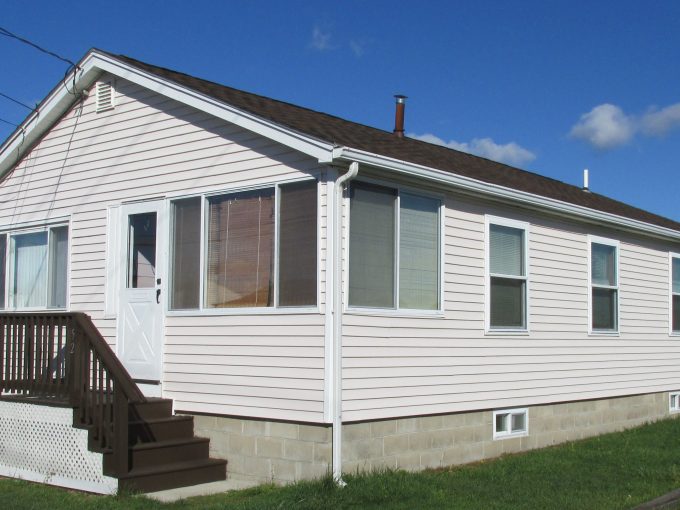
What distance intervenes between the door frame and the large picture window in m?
9.31

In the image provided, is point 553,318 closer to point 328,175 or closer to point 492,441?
point 492,441

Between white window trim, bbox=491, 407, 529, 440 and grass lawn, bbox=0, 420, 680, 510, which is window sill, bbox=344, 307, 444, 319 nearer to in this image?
grass lawn, bbox=0, 420, 680, 510

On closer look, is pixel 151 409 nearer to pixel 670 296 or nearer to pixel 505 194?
pixel 505 194

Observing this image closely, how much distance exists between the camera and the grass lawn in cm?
796

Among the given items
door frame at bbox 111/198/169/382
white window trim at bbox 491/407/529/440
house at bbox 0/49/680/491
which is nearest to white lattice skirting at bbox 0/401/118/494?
house at bbox 0/49/680/491

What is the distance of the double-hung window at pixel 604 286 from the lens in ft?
43.1

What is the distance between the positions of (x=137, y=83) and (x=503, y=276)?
510 centimetres

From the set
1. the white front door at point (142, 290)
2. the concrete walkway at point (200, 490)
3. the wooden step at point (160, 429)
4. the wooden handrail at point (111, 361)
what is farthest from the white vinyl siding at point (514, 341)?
the white front door at point (142, 290)

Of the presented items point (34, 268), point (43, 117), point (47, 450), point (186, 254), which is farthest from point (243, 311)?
point (43, 117)

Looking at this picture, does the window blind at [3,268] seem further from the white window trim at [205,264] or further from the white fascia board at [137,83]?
the white window trim at [205,264]

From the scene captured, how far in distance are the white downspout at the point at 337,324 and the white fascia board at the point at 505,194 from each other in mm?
214

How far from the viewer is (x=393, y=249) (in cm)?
949

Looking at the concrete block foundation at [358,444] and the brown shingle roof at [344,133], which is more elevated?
the brown shingle roof at [344,133]

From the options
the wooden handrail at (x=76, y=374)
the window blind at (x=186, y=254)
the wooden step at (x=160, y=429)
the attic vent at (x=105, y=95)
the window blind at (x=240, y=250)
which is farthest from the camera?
the attic vent at (x=105, y=95)
